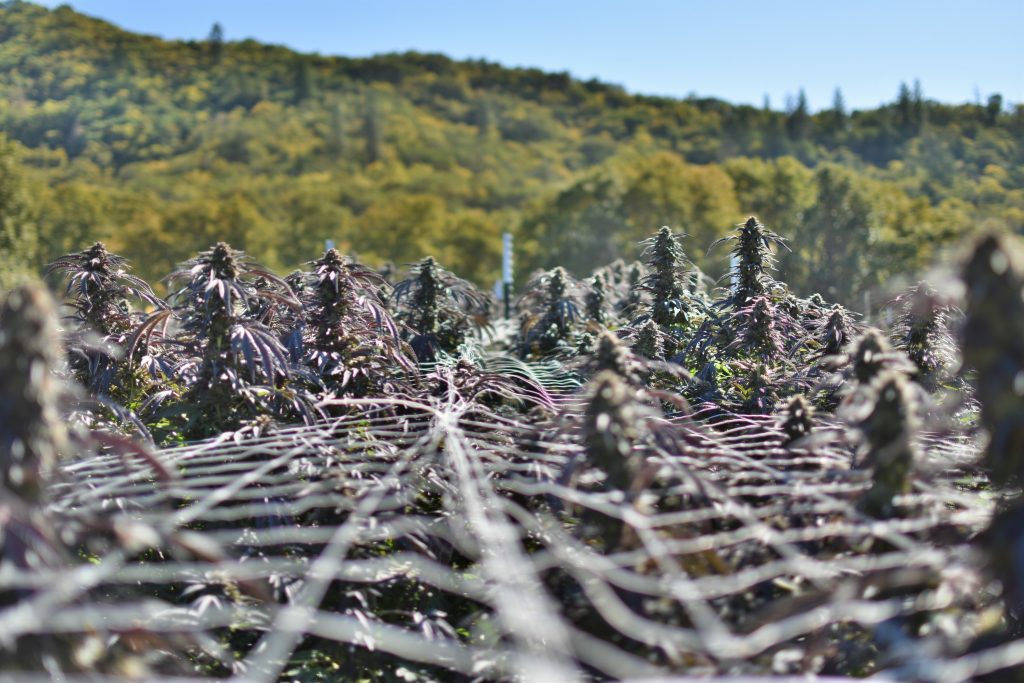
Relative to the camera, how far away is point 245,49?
6306 centimetres

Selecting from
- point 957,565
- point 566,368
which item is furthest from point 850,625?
point 566,368

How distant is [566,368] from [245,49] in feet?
227

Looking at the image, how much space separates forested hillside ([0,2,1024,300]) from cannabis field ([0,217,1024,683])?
530mm

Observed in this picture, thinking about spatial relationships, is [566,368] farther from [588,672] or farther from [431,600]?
[588,672]

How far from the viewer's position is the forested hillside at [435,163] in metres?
20.8

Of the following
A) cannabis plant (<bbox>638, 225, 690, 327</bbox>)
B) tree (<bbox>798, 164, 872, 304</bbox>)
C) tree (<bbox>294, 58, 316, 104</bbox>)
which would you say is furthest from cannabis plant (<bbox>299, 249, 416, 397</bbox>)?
tree (<bbox>294, 58, 316, 104</bbox>)

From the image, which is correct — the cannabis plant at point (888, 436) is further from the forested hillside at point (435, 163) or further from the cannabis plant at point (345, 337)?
the cannabis plant at point (345, 337)

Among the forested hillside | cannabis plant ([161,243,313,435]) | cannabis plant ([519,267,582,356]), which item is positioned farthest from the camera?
the forested hillside

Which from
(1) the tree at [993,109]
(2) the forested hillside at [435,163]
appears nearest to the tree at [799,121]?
(2) the forested hillside at [435,163]

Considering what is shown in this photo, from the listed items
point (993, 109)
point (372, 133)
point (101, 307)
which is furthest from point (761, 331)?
point (372, 133)

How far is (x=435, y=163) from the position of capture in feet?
170

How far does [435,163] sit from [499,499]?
51871 mm

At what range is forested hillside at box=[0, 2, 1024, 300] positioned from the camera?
20750mm

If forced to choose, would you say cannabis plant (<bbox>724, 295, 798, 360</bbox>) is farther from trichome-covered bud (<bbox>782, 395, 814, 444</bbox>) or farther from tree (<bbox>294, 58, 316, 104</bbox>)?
tree (<bbox>294, 58, 316, 104</bbox>)
